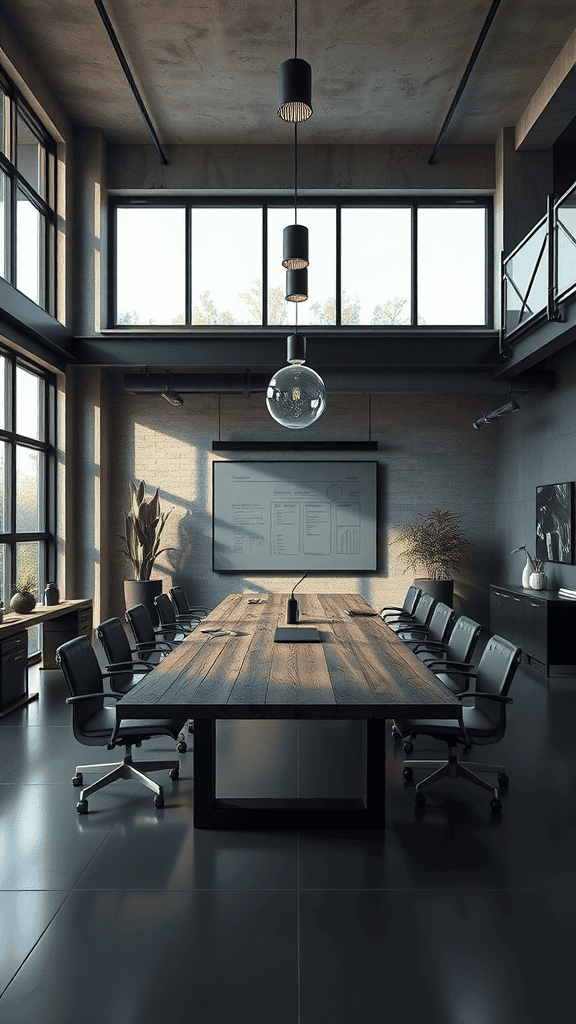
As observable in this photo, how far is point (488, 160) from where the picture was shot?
8609 millimetres

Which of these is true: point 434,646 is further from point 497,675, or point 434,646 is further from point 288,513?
point 288,513

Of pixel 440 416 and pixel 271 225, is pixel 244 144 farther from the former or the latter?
pixel 440 416

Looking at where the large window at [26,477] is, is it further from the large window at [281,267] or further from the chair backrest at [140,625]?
the chair backrest at [140,625]

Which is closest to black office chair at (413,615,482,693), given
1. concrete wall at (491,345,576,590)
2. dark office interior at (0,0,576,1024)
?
dark office interior at (0,0,576,1024)

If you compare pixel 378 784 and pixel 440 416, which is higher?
pixel 440 416

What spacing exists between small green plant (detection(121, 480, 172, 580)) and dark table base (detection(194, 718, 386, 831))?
5785 millimetres

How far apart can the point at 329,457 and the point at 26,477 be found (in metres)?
3.87

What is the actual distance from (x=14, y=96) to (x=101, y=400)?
3267 millimetres

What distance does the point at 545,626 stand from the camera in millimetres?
6562

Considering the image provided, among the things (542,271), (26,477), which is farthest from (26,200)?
(542,271)

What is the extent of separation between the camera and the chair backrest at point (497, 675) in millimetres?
3451

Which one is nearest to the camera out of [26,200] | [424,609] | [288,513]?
[424,609]

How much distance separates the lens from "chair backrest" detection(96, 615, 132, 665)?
4156mm

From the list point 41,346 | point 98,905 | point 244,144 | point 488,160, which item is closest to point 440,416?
point 488,160
